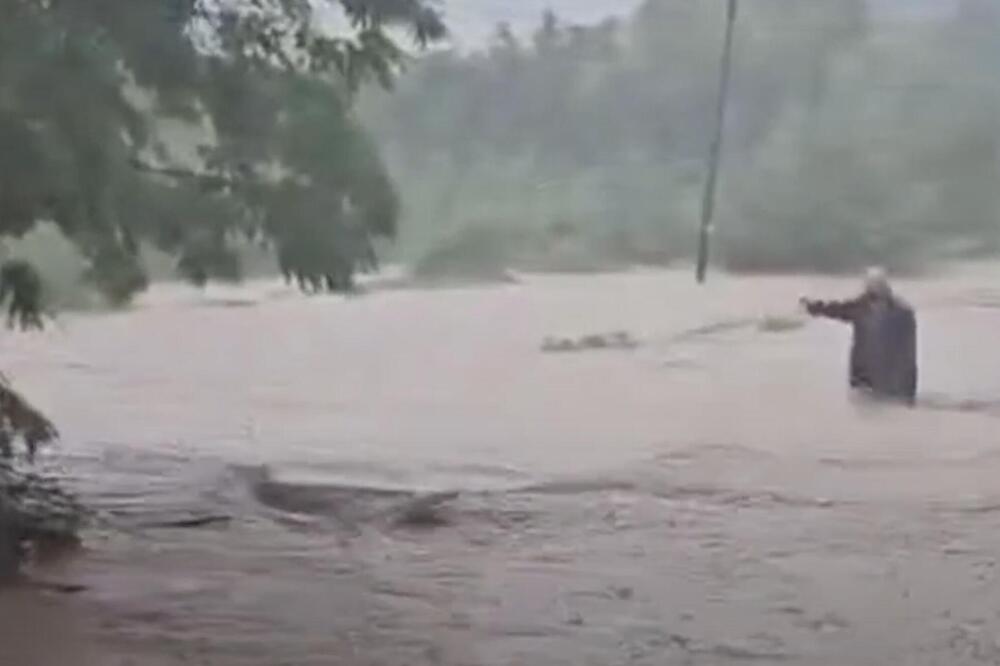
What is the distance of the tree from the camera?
66.2 inches

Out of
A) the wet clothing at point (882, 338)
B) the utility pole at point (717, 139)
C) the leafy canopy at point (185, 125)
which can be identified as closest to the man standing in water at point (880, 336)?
the wet clothing at point (882, 338)

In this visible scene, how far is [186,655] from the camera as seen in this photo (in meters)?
1.64

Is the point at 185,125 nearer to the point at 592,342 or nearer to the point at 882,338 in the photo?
the point at 592,342

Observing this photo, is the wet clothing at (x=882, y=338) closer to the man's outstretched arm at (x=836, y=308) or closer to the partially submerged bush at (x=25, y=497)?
the man's outstretched arm at (x=836, y=308)

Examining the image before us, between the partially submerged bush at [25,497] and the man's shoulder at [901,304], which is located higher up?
the man's shoulder at [901,304]

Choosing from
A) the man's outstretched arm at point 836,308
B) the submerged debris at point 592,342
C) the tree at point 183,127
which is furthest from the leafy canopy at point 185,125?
the man's outstretched arm at point 836,308

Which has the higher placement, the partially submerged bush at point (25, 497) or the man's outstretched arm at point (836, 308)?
the man's outstretched arm at point (836, 308)

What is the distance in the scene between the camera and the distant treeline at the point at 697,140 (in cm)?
166

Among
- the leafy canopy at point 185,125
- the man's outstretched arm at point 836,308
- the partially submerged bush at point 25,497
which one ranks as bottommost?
the partially submerged bush at point 25,497

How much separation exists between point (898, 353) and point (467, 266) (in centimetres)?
44

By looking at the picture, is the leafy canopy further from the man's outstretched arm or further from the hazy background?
the man's outstretched arm

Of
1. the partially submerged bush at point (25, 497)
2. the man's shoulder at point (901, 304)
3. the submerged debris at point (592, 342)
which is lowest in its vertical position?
the partially submerged bush at point (25, 497)

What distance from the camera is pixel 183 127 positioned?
169 centimetres

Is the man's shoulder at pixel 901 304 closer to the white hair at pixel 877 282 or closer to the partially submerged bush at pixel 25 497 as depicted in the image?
the white hair at pixel 877 282
